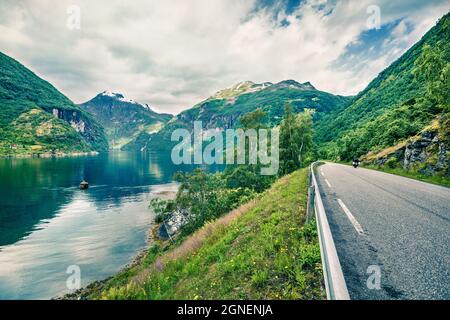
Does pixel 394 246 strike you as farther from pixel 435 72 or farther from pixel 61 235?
pixel 61 235

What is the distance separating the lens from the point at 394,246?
6270mm

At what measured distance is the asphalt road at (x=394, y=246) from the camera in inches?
179

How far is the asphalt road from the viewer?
4.55 metres

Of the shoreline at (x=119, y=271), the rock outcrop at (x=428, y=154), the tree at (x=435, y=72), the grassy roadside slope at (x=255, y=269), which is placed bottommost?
the shoreline at (x=119, y=271)

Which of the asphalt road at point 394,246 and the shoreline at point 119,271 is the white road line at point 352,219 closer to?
the asphalt road at point 394,246

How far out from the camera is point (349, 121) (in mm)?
139125

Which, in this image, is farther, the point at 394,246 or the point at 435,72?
the point at 435,72

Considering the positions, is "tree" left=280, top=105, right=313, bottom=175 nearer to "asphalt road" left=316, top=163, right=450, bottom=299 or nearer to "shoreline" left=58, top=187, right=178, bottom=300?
"shoreline" left=58, top=187, right=178, bottom=300

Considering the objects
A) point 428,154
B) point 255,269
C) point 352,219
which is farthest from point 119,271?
point 428,154

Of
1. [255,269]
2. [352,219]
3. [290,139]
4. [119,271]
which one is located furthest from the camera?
[290,139]

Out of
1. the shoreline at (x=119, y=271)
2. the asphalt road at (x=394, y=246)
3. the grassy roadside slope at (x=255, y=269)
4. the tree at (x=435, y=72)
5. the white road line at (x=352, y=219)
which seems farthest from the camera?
the shoreline at (x=119, y=271)

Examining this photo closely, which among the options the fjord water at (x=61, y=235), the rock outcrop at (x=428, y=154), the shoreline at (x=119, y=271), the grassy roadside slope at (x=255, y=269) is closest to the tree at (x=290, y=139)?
the rock outcrop at (x=428, y=154)
